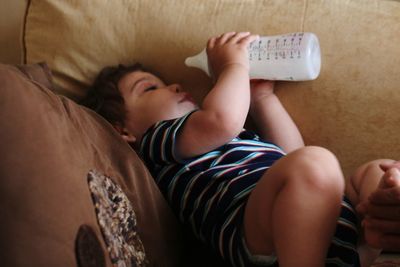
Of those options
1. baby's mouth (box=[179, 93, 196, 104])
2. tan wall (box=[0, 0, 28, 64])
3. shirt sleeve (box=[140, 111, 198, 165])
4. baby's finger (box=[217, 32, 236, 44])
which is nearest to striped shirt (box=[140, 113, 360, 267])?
shirt sleeve (box=[140, 111, 198, 165])

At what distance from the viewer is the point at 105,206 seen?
73 cm

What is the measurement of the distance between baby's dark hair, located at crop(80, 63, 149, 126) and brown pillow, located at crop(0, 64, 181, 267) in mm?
289

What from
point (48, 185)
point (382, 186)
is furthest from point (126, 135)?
point (382, 186)

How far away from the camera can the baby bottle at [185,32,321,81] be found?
3.38ft

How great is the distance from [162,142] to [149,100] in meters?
0.17

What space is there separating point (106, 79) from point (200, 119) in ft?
1.05

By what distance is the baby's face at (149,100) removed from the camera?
110 centimetres

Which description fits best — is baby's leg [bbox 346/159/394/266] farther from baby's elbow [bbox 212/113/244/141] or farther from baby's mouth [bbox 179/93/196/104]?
baby's mouth [bbox 179/93/196/104]

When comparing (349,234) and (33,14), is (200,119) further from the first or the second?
(33,14)

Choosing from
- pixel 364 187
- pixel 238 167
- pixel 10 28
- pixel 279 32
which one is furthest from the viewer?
pixel 10 28

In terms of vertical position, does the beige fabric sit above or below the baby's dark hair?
above

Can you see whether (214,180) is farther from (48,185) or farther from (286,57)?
(48,185)

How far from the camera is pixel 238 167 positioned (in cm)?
99

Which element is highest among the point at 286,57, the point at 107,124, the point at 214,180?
the point at 286,57
